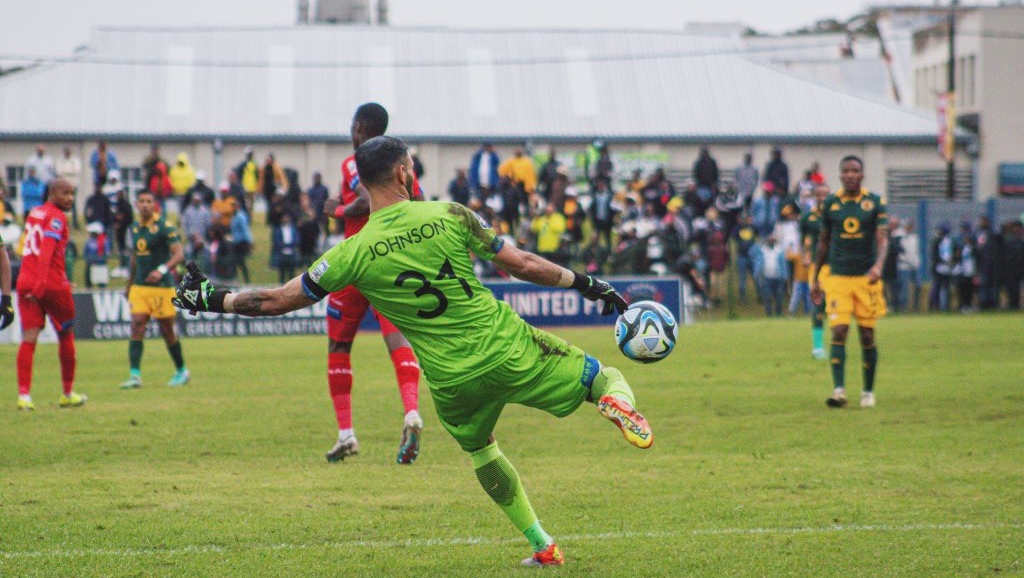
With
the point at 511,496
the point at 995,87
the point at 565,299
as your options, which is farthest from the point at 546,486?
the point at 995,87

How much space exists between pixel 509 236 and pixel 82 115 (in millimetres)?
21088

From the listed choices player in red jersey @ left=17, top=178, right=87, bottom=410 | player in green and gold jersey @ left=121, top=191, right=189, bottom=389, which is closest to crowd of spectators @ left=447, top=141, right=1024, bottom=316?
player in green and gold jersey @ left=121, top=191, right=189, bottom=389

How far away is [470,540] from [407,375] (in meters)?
2.65

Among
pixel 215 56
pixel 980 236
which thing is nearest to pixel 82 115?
pixel 215 56

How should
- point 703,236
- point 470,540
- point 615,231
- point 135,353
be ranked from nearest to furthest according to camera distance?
point 470,540 < point 135,353 < point 703,236 < point 615,231

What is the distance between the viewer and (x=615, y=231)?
3291cm

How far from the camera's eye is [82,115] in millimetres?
44812

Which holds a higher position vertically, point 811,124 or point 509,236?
point 811,124

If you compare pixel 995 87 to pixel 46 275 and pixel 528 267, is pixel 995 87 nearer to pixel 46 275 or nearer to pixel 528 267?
pixel 46 275

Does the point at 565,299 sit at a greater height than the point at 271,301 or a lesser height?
lesser

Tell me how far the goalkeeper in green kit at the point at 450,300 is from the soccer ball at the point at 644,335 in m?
0.35

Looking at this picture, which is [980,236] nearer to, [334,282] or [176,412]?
[176,412]

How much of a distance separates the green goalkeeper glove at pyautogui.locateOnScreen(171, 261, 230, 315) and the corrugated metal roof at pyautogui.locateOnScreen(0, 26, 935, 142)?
39.2 metres

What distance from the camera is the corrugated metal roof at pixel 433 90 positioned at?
45656 millimetres
